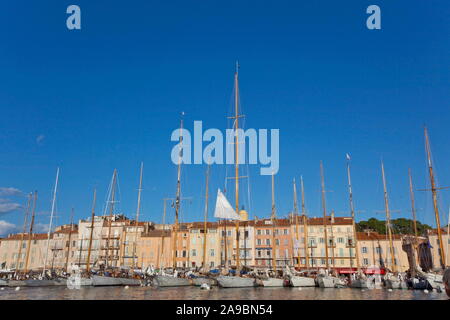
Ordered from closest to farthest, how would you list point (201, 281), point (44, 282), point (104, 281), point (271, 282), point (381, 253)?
point (271, 282) < point (201, 281) < point (104, 281) < point (44, 282) < point (381, 253)

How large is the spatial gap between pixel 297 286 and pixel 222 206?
49.5ft

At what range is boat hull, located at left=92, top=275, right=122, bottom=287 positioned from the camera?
5181cm

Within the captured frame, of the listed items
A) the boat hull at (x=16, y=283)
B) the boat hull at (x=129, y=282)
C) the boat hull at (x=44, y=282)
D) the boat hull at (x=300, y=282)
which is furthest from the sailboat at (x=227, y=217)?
the boat hull at (x=16, y=283)

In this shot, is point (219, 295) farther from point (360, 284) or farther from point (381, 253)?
point (381, 253)

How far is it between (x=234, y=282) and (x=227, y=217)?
26.7 ft

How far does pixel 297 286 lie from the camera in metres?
49.9

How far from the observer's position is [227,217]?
48000mm

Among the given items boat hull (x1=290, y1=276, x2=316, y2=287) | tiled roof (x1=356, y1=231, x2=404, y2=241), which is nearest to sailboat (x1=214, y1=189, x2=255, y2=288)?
boat hull (x1=290, y1=276, x2=316, y2=287)

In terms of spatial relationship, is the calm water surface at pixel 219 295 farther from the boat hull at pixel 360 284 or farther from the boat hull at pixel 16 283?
the boat hull at pixel 16 283

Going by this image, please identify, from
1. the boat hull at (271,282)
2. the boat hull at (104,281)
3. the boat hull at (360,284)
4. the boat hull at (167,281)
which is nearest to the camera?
the boat hull at (271,282)

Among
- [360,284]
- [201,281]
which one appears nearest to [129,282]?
[201,281]

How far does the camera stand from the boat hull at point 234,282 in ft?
144
